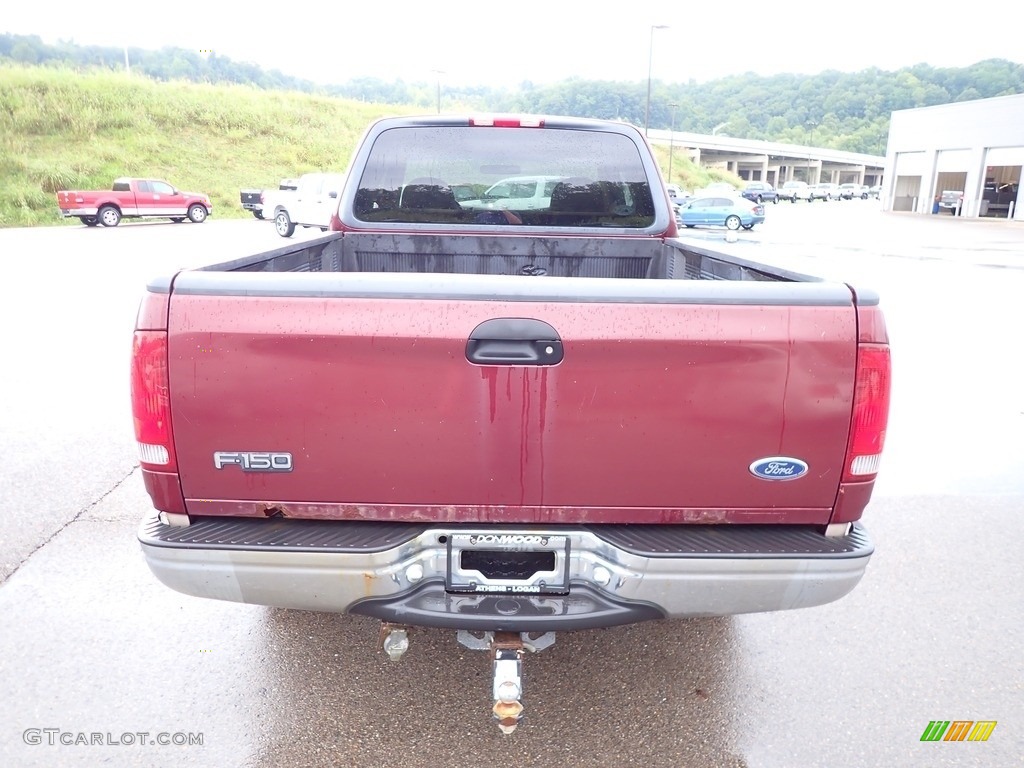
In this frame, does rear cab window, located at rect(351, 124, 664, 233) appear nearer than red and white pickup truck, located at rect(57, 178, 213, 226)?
Yes

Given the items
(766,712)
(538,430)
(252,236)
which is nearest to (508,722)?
(538,430)

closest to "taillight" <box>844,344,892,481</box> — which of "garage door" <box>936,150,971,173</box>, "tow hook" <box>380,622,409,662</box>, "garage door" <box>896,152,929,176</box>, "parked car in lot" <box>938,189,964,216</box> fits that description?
"tow hook" <box>380,622,409,662</box>

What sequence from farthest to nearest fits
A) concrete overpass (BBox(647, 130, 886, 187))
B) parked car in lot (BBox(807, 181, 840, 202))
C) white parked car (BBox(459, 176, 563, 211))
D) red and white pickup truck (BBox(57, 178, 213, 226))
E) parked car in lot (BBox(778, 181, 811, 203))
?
concrete overpass (BBox(647, 130, 886, 187))
parked car in lot (BBox(807, 181, 840, 202))
parked car in lot (BBox(778, 181, 811, 203))
red and white pickup truck (BBox(57, 178, 213, 226))
white parked car (BBox(459, 176, 563, 211))

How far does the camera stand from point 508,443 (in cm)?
212

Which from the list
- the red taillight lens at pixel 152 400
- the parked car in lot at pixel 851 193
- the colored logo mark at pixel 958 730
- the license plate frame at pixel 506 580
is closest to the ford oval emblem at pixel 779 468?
the license plate frame at pixel 506 580

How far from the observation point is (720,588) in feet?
7.11

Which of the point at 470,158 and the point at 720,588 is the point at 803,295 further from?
the point at 470,158

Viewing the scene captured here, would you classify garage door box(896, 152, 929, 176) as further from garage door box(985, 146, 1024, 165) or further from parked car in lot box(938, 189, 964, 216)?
garage door box(985, 146, 1024, 165)

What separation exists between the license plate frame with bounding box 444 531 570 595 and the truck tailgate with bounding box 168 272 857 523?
7cm

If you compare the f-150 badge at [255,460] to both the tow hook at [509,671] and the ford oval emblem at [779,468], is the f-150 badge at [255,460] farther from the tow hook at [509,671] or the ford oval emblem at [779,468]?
the ford oval emblem at [779,468]

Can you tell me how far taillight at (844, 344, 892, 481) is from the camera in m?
2.08

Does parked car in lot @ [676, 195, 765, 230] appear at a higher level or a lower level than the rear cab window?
lower

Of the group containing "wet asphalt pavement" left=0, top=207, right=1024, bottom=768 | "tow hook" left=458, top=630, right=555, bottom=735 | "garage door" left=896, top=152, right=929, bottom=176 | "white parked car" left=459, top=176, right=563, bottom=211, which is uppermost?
"garage door" left=896, top=152, right=929, bottom=176

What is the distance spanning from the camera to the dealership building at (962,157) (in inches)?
1542
